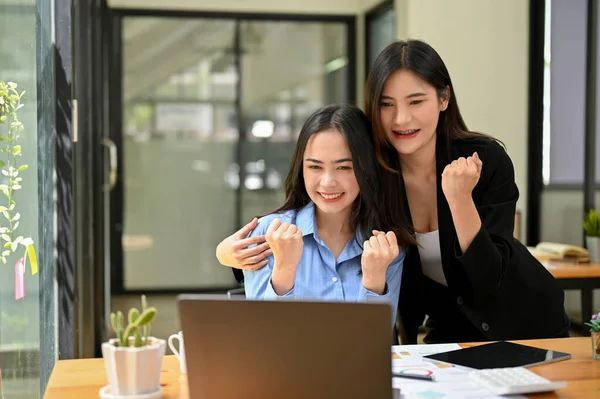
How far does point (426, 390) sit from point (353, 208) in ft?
2.48

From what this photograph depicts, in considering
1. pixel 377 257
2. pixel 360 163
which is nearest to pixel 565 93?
pixel 360 163

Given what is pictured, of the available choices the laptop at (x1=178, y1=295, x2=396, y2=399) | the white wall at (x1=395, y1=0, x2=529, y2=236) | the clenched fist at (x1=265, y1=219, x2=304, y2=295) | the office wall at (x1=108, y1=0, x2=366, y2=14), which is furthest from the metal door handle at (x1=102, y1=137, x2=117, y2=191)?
the laptop at (x1=178, y1=295, x2=396, y2=399)

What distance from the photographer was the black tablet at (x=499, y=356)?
5.46 ft

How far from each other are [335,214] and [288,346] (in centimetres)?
96

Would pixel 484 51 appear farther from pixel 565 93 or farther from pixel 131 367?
pixel 131 367

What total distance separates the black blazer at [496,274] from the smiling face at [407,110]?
136 mm

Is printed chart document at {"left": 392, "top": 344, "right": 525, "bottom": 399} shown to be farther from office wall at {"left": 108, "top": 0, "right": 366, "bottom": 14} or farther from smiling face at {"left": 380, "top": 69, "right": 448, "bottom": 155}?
office wall at {"left": 108, "top": 0, "right": 366, "bottom": 14}

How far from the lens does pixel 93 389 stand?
4.99 ft

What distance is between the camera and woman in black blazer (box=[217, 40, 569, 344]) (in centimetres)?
202

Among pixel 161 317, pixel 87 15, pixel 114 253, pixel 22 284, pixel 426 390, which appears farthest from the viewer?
pixel 114 253

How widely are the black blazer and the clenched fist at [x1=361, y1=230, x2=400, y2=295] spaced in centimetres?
32

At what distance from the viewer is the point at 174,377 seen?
1.61 m

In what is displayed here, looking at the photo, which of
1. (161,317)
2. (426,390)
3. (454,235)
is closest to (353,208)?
(454,235)

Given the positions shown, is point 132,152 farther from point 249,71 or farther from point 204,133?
point 249,71
